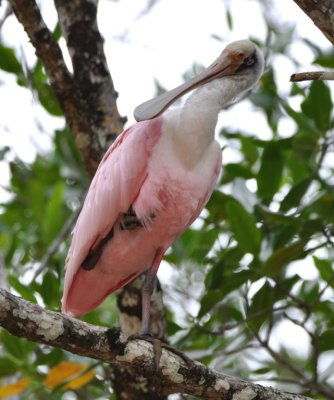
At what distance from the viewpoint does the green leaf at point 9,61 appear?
4.82 meters

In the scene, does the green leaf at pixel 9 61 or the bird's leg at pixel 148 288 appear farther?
the green leaf at pixel 9 61

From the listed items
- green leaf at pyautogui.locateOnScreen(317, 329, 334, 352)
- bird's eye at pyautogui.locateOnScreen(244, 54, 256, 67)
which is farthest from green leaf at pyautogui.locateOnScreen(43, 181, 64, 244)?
green leaf at pyautogui.locateOnScreen(317, 329, 334, 352)

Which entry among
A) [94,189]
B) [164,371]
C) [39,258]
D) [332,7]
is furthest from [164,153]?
[39,258]

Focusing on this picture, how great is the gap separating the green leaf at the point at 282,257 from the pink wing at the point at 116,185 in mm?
651

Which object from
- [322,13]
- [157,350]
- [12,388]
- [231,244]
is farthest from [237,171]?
[322,13]

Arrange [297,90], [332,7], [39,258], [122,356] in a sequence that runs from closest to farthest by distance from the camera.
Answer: [332,7] → [122,356] → [297,90] → [39,258]

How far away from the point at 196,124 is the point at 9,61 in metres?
1.41

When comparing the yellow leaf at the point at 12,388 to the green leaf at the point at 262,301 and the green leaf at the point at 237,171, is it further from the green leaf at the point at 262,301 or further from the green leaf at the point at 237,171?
the green leaf at the point at 237,171

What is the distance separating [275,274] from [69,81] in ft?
4.20

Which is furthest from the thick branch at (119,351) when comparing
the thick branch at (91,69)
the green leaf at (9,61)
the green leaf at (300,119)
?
the green leaf at (9,61)

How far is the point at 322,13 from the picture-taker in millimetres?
2693

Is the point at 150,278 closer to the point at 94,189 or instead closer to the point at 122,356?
the point at 94,189

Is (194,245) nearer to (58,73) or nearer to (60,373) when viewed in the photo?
(60,373)

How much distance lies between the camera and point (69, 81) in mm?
4352
